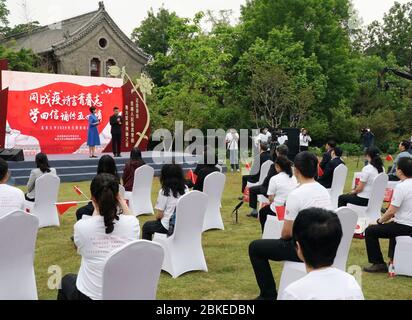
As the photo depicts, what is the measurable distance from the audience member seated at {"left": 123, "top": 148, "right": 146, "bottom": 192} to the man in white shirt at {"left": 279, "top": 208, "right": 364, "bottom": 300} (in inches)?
233

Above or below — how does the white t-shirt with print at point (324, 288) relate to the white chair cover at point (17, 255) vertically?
above

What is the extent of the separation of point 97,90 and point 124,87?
43.3 inches

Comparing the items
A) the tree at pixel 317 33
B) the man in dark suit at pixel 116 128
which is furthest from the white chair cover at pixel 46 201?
the tree at pixel 317 33

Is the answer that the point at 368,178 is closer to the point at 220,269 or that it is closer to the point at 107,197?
the point at 220,269

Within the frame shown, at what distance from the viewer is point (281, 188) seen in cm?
578

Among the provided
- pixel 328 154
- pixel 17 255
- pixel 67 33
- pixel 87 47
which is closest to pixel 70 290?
pixel 17 255

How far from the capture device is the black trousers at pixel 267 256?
3986mm

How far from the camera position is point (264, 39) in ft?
90.3

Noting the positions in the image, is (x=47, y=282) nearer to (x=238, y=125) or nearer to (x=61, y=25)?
(x=238, y=125)

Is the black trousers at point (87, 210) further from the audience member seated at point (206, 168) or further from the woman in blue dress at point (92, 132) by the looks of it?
the woman in blue dress at point (92, 132)

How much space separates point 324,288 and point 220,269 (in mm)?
3373

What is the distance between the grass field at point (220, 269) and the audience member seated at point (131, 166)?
3.67 ft

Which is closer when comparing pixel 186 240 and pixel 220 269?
pixel 186 240

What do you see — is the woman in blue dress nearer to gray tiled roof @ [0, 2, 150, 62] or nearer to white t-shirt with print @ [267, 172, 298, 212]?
white t-shirt with print @ [267, 172, 298, 212]
